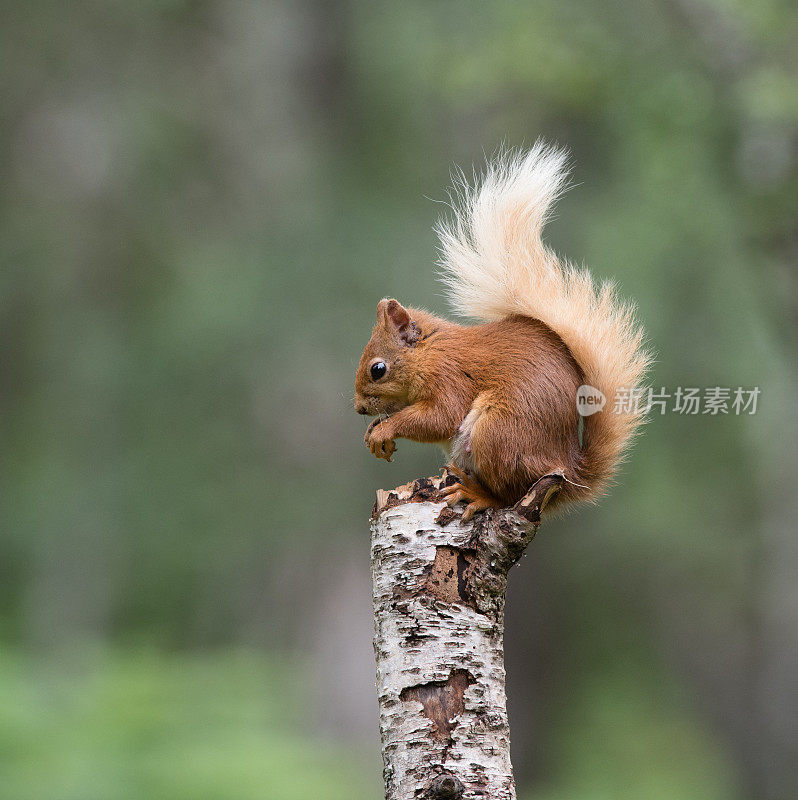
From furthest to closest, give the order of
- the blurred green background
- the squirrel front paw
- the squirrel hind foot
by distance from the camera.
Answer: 1. the blurred green background
2. the squirrel front paw
3. the squirrel hind foot

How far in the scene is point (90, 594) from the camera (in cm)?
701

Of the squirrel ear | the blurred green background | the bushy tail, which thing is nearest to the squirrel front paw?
the squirrel ear

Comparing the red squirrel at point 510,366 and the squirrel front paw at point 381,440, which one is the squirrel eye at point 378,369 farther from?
the squirrel front paw at point 381,440

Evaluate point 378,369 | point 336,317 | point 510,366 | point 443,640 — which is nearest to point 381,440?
point 378,369

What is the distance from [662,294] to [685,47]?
4.46 feet

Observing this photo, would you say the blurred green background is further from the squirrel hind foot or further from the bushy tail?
the squirrel hind foot

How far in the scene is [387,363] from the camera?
224cm

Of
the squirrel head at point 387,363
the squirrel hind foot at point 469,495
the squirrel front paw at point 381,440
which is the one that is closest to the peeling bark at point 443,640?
the squirrel hind foot at point 469,495

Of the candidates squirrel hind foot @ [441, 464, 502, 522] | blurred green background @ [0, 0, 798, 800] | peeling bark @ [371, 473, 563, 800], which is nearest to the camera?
peeling bark @ [371, 473, 563, 800]

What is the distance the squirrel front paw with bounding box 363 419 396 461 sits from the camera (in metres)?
2.10

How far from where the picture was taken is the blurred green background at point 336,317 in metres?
5.40

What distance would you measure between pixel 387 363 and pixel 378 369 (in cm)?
3

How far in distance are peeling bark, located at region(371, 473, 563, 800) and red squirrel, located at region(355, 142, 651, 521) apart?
0.09m

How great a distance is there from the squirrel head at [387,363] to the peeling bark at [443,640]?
1.12ft
